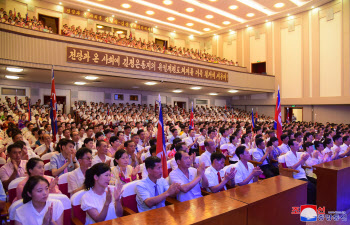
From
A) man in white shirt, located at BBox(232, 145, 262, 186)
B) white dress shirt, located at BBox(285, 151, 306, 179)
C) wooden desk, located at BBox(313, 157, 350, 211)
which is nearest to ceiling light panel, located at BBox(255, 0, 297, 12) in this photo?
white dress shirt, located at BBox(285, 151, 306, 179)

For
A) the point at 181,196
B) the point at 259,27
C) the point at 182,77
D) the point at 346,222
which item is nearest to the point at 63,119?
the point at 182,77

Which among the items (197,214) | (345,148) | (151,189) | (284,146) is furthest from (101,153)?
(345,148)

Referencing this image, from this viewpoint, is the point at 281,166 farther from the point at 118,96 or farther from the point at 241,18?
the point at 241,18

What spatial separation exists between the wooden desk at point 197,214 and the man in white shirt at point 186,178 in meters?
0.57

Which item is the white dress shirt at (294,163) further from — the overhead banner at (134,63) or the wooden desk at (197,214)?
the overhead banner at (134,63)

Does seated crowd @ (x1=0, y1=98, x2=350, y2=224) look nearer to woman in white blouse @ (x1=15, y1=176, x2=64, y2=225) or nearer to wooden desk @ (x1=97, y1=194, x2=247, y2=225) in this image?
woman in white blouse @ (x1=15, y1=176, x2=64, y2=225)

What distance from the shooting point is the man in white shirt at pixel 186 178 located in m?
2.90

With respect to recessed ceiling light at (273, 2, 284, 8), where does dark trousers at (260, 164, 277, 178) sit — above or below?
below

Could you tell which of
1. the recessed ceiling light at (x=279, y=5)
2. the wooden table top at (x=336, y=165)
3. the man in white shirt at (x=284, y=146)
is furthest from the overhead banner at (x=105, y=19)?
the wooden table top at (x=336, y=165)

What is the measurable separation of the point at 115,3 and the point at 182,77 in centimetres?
673

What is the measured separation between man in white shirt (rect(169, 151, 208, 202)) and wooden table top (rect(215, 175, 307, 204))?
438 mm

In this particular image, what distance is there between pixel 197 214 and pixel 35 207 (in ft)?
4.68

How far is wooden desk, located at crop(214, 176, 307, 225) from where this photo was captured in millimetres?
2277

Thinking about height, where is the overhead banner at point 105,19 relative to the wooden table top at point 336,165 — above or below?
above
